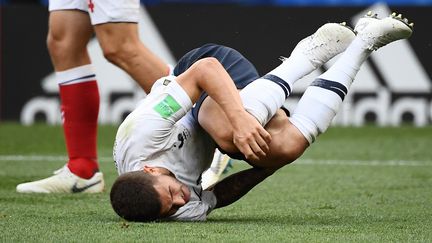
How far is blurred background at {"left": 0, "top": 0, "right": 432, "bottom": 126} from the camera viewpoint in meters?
11.0

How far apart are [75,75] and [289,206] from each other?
1.50 m

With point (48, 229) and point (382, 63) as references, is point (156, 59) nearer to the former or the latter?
point (48, 229)

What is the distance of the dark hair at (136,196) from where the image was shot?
4.35 m

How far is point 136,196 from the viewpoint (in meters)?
4.38

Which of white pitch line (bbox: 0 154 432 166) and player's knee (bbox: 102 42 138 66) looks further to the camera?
white pitch line (bbox: 0 154 432 166)

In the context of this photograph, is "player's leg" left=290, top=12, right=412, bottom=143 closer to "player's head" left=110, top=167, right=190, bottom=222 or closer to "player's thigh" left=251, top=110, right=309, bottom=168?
"player's thigh" left=251, top=110, right=309, bottom=168

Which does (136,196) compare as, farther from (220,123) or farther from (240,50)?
(240,50)

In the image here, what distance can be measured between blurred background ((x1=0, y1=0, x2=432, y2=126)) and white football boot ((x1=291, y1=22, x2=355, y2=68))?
5.74m

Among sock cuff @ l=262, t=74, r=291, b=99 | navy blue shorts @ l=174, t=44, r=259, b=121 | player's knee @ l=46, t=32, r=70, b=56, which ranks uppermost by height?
sock cuff @ l=262, t=74, r=291, b=99

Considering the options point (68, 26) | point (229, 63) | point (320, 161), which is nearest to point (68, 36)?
point (68, 26)

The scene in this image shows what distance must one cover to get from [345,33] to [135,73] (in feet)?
4.28

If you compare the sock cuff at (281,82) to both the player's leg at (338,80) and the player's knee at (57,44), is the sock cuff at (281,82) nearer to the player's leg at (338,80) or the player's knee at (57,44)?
the player's leg at (338,80)

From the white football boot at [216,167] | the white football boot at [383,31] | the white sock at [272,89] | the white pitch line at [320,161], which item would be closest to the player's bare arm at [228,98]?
the white sock at [272,89]

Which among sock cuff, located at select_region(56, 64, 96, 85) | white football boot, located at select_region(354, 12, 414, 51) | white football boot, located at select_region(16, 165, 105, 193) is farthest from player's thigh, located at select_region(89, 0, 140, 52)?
white football boot, located at select_region(354, 12, 414, 51)
